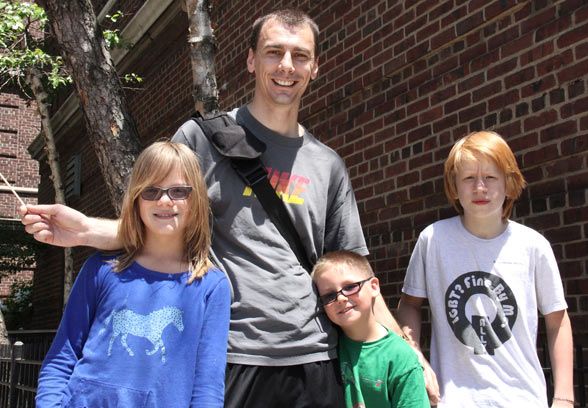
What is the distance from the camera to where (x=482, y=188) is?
8.61 feet

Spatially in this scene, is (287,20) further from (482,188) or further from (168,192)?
(482,188)

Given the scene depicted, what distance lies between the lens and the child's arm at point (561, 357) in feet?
8.30

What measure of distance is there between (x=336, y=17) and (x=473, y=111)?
203 cm

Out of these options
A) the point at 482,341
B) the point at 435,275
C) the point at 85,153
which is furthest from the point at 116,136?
the point at 85,153

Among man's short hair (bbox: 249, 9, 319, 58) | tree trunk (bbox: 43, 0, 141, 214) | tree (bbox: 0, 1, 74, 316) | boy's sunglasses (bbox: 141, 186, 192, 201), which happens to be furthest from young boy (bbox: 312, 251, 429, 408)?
tree (bbox: 0, 1, 74, 316)

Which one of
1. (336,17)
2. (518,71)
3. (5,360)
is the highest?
(336,17)

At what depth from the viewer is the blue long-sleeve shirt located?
2.07 meters

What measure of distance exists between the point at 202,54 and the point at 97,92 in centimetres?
70

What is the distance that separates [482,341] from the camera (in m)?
2.54

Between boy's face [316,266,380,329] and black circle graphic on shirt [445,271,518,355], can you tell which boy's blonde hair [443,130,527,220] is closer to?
black circle graphic on shirt [445,271,518,355]

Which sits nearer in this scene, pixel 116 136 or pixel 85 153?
pixel 116 136

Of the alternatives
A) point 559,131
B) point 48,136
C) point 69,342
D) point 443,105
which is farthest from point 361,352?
point 48,136

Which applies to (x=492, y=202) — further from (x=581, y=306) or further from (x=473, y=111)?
(x=473, y=111)

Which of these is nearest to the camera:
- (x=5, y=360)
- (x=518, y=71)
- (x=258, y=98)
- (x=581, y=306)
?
(x=258, y=98)
